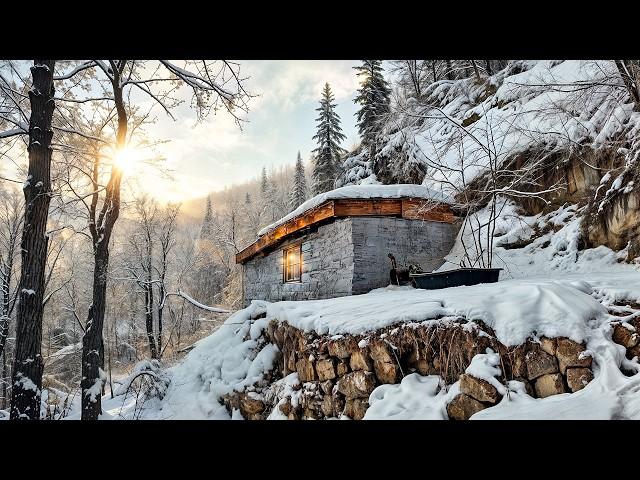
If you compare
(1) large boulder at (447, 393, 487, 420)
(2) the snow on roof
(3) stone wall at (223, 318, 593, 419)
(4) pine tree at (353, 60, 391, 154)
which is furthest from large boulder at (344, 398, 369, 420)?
(4) pine tree at (353, 60, 391, 154)

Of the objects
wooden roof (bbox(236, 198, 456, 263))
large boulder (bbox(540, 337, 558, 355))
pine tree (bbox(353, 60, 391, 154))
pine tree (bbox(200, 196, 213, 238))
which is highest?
pine tree (bbox(353, 60, 391, 154))

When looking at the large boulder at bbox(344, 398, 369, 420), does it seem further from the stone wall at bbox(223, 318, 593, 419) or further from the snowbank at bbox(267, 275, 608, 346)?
the snowbank at bbox(267, 275, 608, 346)

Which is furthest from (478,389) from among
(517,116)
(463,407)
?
(517,116)

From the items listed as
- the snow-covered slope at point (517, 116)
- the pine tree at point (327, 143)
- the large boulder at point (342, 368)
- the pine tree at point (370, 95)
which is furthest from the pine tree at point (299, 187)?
the large boulder at point (342, 368)

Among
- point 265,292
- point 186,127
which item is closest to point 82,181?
point 186,127

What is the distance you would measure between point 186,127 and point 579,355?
18.0 feet

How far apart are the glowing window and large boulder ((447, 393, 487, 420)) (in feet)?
19.3

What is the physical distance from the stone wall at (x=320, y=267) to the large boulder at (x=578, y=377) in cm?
420

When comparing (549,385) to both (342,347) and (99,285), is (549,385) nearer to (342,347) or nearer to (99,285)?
(342,347)

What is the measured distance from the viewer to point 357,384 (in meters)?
3.76

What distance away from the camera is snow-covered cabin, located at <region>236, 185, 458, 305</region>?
6.85 m

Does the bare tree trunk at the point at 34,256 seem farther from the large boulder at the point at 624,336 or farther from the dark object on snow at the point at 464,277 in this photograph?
the large boulder at the point at 624,336

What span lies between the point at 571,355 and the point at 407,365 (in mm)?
1451
